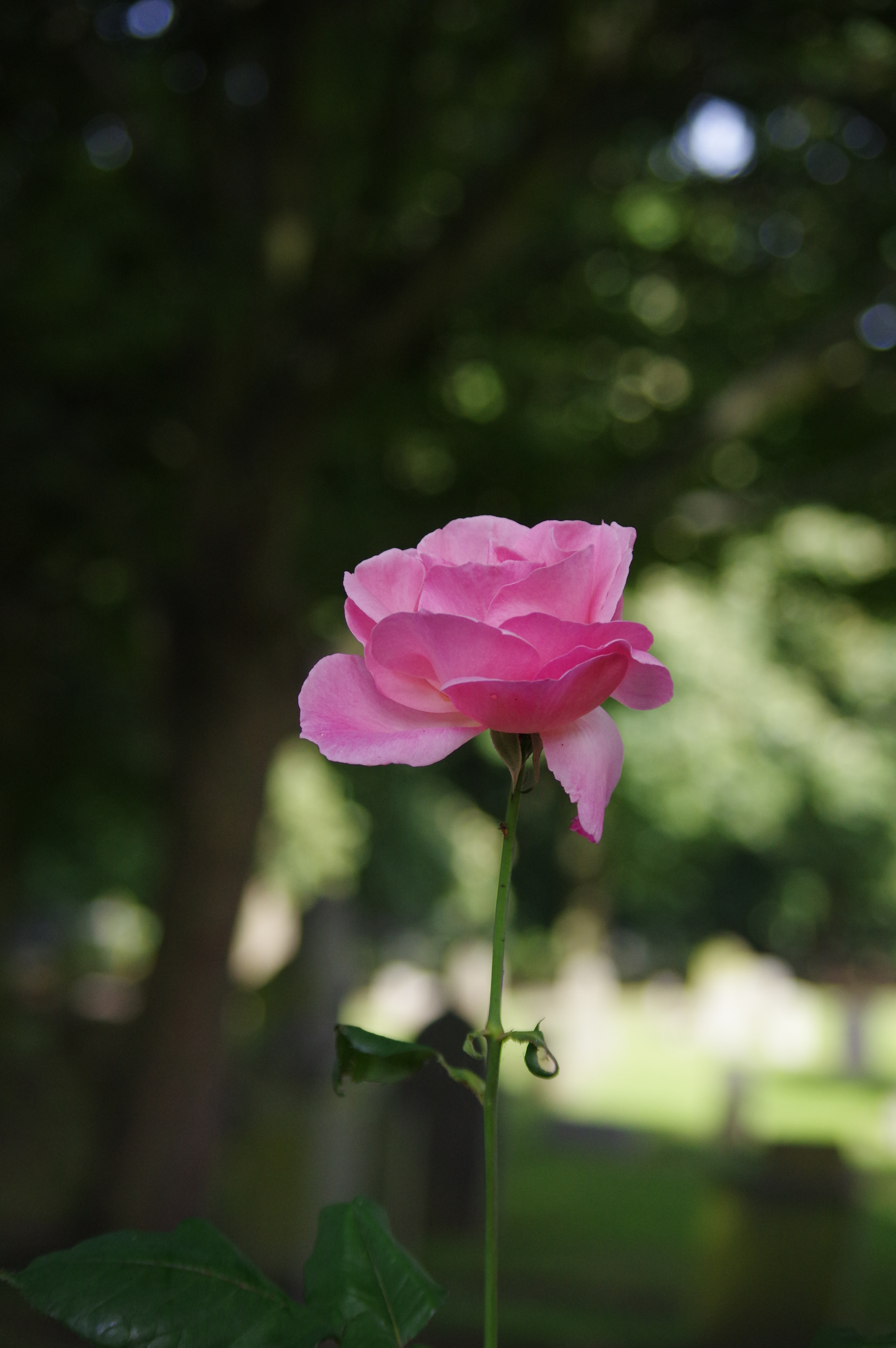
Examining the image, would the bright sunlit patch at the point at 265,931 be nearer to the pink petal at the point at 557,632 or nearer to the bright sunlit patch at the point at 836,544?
the bright sunlit patch at the point at 836,544

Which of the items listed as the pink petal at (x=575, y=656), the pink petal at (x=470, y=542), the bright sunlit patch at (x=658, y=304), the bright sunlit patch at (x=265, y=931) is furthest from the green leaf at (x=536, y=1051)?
the bright sunlit patch at (x=265, y=931)

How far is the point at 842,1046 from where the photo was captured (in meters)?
23.4

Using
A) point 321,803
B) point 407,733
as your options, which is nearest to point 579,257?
point 407,733

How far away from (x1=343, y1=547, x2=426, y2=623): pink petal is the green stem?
0.57 feet

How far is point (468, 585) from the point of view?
0.89 metres

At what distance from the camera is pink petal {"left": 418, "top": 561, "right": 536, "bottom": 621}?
88cm

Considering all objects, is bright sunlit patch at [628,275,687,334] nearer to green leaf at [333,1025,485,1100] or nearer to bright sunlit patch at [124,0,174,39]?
bright sunlit patch at [124,0,174,39]

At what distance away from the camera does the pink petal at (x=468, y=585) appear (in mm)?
884

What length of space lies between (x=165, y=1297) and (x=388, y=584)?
0.55 meters

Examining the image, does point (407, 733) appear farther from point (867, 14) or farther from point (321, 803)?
point (321, 803)

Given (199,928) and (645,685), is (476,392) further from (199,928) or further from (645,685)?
(645,685)

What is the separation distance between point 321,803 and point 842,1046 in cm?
1073

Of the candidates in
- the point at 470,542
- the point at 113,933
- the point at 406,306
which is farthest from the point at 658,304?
the point at 113,933

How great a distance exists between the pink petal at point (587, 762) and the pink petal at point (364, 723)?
6 centimetres
